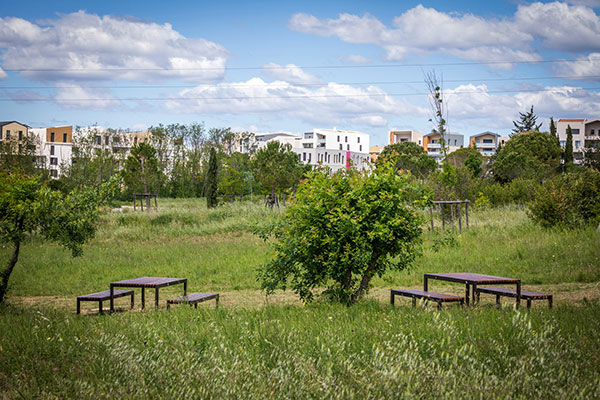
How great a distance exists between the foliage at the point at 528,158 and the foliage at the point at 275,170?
1878 centimetres

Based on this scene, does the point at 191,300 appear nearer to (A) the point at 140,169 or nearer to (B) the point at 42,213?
(B) the point at 42,213

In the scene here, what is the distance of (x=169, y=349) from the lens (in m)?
5.55

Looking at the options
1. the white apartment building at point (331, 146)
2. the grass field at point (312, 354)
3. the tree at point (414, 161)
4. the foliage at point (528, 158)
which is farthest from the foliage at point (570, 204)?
the white apartment building at point (331, 146)

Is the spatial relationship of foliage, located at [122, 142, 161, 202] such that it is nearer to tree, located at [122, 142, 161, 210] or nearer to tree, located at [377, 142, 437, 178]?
tree, located at [122, 142, 161, 210]

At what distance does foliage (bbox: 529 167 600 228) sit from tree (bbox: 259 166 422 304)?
42.9 ft

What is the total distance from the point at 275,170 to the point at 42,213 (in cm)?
3159

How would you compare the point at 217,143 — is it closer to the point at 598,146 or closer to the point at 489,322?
the point at 598,146

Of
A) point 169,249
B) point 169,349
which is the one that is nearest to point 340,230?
point 169,349

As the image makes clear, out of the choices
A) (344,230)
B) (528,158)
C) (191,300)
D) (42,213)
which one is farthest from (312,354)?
(528,158)

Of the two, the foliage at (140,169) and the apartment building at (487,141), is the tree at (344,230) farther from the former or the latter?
the apartment building at (487,141)

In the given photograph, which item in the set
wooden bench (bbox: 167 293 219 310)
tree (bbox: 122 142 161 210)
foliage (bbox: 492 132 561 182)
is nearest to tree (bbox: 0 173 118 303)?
wooden bench (bbox: 167 293 219 310)

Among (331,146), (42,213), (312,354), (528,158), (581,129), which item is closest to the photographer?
(312,354)

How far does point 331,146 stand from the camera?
11650 centimetres

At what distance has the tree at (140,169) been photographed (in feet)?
154
